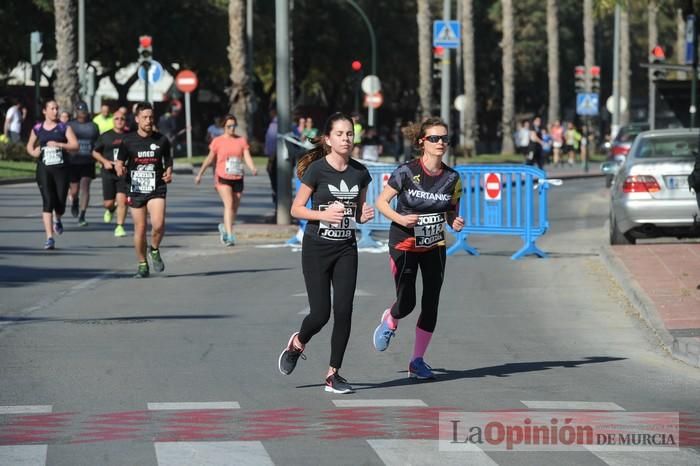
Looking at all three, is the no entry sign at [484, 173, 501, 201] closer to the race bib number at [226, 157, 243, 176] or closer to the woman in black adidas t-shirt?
the race bib number at [226, 157, 243, 176]

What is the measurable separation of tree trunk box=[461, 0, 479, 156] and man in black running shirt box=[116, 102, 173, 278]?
4490 cm

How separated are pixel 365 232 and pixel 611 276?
503 centimetres

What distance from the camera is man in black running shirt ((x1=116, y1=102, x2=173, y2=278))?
16859 mm

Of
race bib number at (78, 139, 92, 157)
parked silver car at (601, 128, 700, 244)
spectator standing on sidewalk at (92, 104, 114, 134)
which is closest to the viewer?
parked silver car at (601, 128, 700, 244)

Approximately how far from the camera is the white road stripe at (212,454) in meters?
7.55

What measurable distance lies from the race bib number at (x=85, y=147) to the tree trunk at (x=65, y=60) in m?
17.7

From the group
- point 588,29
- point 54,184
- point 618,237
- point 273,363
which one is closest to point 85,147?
point 54,184

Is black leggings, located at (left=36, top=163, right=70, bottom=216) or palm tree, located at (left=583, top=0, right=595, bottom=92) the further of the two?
palm tree, located at (left=583, top=0, right=595, bottom=92)

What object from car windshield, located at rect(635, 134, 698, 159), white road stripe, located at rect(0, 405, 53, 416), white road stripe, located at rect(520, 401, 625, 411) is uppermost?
car windshield, located at rect(635, 134, 698, 159)

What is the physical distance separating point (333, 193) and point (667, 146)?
487 inches

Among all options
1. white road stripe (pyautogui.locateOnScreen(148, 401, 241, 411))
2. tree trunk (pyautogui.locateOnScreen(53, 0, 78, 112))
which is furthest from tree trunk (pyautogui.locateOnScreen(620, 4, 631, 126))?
white road stripe (pyautogui.locateOnScreen(148, 401, 241, 411))

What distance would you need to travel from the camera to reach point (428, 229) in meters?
10.5

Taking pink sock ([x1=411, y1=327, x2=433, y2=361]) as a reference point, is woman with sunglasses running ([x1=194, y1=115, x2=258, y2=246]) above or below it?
above

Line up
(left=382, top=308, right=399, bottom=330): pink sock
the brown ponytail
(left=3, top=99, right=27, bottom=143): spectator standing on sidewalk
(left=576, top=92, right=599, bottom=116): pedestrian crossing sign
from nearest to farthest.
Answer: the brown ponytail < (left=382, top=308, right=399, bottom=330): pink sock < (left=3, top=99, right=27, bottom=143): spectator standing on sidewalk < (left=576, top=92, right=599, bottom=116): pedestrian crossing sign
